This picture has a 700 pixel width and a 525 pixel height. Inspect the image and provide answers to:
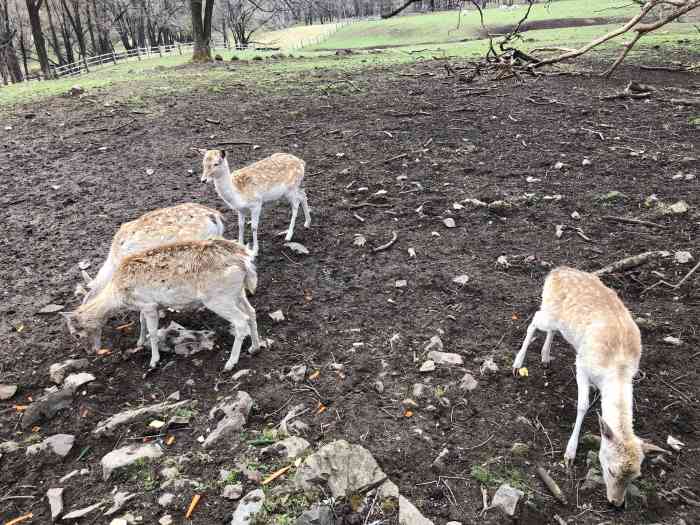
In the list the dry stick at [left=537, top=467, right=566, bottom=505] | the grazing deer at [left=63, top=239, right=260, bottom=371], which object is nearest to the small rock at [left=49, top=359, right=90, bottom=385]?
the grazing deer at [left=63, top=239, right=260, bottom=371]

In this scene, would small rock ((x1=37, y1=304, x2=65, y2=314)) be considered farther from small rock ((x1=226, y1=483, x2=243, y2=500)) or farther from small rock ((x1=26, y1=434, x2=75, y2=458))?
small rock ((x1=226, y1=483, x2=243, y2=500))

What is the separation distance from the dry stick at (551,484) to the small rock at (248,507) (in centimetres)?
200

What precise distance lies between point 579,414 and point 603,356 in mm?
488

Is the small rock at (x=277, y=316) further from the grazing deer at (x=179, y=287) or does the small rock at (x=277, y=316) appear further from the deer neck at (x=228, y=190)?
the deer neck at (x=228, y=190)

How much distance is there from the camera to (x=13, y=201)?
884 cm

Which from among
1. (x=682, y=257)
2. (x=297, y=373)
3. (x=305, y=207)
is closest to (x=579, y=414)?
(x=297, y=373)

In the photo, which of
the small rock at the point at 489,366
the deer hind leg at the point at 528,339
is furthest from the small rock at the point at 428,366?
the deer hind leg at the point at 528,339

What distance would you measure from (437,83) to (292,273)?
1174 cm

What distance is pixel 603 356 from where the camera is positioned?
157 inches

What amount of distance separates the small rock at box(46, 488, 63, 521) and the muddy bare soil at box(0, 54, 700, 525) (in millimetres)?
58

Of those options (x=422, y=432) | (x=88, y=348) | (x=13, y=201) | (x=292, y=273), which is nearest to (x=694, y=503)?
(x=422, y=432)

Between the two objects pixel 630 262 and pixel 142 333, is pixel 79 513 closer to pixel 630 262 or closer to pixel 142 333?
pixel 142 333

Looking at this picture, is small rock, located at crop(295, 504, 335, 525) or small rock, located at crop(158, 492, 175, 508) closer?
small rock, located at crop(295, 504, 335, 525)

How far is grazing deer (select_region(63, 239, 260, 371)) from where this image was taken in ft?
16.6
